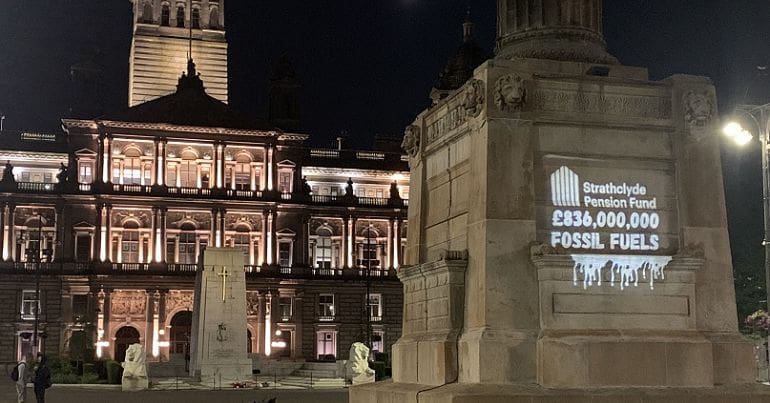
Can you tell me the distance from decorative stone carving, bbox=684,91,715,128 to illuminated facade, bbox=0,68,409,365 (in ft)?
222

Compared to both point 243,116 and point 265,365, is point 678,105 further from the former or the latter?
point 243,116

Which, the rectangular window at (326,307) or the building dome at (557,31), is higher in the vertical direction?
the building dome at (557,31)

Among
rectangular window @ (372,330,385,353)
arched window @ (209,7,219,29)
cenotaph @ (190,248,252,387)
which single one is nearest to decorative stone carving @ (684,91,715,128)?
cenotaph @ (190,248,252,387)

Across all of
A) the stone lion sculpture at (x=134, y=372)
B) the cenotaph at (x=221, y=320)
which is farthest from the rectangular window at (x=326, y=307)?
the stone lion sculpture at (x=134, y=372)

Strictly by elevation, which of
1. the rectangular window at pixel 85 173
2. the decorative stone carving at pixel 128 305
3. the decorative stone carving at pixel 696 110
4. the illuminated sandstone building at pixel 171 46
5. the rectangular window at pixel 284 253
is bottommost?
the decorative stone carving at pixel 128 305

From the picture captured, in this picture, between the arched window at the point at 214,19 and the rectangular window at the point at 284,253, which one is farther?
the arched window at the point at 214,19

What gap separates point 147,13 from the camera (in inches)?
3944

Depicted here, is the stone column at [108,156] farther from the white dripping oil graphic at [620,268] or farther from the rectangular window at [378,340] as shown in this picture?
the white dripping oil graphic at [620,268]

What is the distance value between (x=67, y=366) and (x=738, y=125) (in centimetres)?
4490

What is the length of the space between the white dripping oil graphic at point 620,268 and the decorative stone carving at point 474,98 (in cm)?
217

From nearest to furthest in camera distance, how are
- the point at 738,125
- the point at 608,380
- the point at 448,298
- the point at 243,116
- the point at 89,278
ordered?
1. the point at 608,380
2. the point at 448,298
3. the point at 738,125
4. the point at 89,278
5. the point at 243,116

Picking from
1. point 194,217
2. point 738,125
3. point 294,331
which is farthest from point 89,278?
point 738,125

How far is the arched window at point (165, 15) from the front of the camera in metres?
101

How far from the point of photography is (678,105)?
1395 cm
